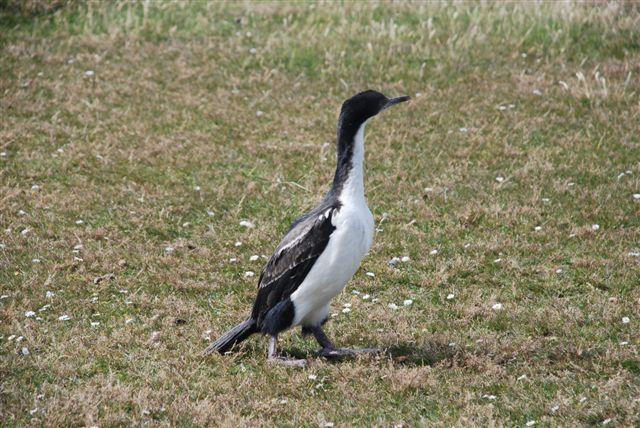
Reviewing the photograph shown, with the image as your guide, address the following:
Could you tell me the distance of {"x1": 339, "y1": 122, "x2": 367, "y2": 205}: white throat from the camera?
868cm

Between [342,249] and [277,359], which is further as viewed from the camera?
[277,359]

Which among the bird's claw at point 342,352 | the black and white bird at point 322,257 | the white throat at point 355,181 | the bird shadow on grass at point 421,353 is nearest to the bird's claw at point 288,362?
the black and white bird at point 322,257

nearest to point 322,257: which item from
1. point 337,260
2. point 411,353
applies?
point 337,260

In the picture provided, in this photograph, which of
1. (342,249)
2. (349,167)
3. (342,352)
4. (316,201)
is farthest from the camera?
(316,201)

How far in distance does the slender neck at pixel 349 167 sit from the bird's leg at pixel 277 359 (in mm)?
1425

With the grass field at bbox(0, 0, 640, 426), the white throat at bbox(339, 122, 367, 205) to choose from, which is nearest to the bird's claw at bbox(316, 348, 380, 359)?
the grass field at bbox(0, 0, 640, 426)

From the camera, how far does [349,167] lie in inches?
345

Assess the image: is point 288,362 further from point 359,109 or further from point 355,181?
point 359,109

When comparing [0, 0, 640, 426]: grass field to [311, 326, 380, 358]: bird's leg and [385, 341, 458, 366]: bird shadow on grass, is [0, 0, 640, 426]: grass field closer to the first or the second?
[385, 341, 458, 366]: bird shadow on grass

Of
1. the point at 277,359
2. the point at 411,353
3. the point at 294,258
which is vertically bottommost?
the point at 411,353

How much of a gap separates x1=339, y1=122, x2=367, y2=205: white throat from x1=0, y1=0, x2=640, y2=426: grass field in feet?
4.69

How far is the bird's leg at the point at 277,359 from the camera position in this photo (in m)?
8.66

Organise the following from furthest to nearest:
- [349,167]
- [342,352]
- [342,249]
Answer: [342,352]
[349,167]
[342,249]

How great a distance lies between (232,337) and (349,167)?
6.12 ft
